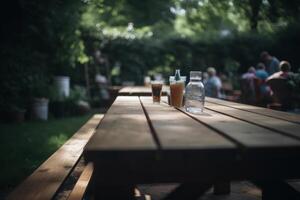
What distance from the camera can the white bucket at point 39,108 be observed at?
296 inches

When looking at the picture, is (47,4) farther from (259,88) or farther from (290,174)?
(290,174)

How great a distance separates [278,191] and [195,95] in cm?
67

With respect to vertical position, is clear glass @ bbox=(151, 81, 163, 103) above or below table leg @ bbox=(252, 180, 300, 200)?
above

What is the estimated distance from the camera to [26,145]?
15.4 ft

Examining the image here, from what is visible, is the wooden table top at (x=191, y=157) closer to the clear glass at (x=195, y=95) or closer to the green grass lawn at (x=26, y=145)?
the clear glass at (x=195, y=95)

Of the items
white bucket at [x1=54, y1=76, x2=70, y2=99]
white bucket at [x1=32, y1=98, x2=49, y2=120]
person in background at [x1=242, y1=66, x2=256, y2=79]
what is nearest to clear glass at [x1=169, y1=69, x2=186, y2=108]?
person in background at [x1=242, y1=66, x2=256, y2=79]

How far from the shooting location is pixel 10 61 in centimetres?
736

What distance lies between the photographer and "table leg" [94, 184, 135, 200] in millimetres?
1127

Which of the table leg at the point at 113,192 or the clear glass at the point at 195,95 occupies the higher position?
the clear glass at the point at 195,95

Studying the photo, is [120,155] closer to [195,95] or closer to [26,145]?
[195,95]

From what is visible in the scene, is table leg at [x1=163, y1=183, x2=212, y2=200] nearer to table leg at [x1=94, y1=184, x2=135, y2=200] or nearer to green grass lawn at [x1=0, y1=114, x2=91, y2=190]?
table leg at [x1=94, y1=184, x2=135, y2=200]

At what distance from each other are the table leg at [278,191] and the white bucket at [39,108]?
6342 mm

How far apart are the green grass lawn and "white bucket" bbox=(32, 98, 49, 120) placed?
1.40ft

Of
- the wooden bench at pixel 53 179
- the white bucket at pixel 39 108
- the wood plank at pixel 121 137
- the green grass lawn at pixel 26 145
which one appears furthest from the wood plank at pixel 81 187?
the white bucket at pixel 39 108
